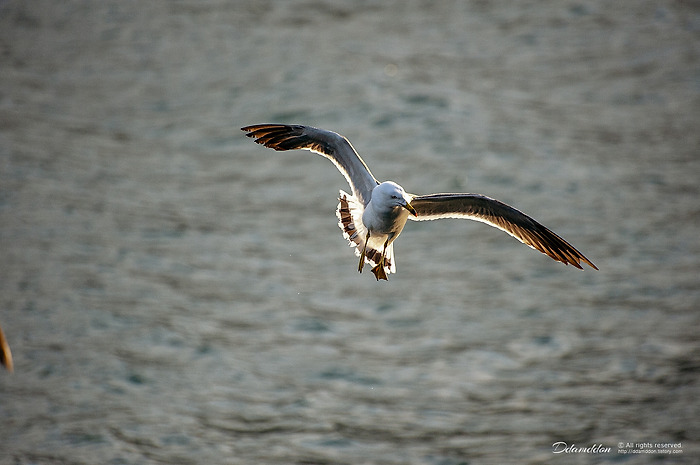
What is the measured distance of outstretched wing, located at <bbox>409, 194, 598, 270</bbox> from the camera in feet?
24.8

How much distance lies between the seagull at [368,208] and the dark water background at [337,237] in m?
4.31

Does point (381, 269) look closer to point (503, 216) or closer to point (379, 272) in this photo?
point (379, 272)

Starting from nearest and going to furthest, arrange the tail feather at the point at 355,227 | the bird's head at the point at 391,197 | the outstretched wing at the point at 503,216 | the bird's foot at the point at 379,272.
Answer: the bird's head at the point at 391,197
the outstretched wing at the point at 503,216
the bird's foot at the point at 379,272
the tail feather at the point at 355,227

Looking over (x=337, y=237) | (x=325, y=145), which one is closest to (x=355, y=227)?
(x=325, y=145)

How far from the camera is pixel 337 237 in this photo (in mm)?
16766

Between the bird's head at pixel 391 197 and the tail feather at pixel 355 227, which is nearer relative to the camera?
the bird's head at pixel 391 197

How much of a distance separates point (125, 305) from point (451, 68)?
32.6 feet

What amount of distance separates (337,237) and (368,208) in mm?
9378

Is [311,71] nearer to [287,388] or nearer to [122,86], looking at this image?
[122,86]

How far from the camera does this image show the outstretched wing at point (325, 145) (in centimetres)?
773

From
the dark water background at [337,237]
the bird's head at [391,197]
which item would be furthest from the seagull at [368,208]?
the dark water background at [337,237]

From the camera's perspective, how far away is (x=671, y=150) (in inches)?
718

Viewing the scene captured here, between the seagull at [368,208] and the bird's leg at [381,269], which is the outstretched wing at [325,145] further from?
the bird's leg at [381,269]

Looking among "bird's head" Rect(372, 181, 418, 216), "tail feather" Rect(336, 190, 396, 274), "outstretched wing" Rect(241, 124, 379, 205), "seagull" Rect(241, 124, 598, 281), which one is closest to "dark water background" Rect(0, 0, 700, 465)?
"tail feather" Rect(336, 190, 396, 274)
